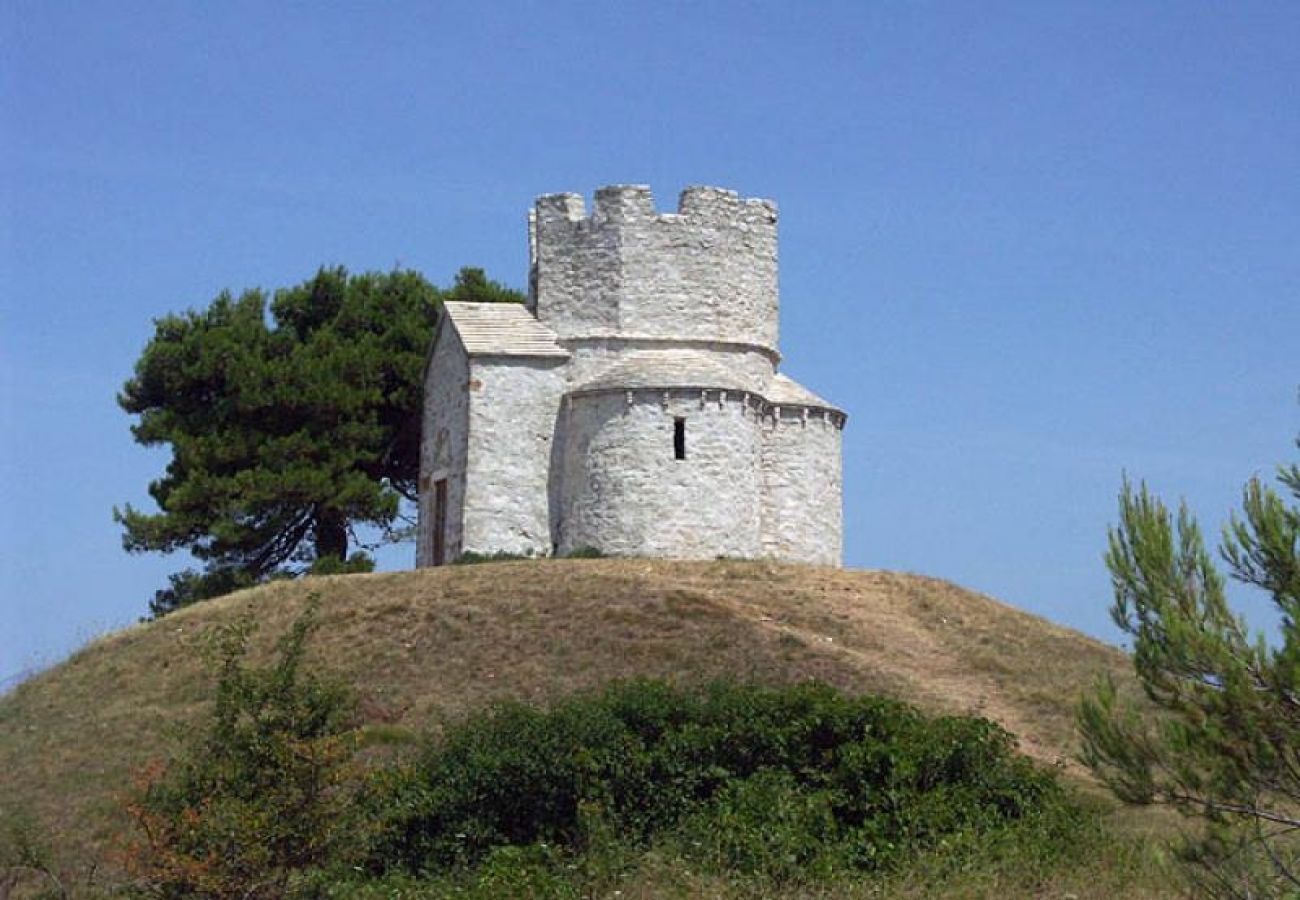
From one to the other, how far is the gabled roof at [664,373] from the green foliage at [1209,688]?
73.8ft

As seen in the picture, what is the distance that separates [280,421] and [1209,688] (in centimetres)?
2968

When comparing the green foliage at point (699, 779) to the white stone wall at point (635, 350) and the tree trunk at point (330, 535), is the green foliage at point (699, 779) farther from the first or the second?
the tree trunk at point (330, 535)

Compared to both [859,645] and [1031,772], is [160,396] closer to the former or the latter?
[859,645]

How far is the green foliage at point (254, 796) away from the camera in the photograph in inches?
623

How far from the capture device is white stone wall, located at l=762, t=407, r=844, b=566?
36.1m

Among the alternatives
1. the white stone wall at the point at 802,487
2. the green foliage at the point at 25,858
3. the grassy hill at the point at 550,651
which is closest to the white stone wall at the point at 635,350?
the white stone wall at the point at 802,487

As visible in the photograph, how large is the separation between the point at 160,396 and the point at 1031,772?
27.4m

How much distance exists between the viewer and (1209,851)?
12.3 meters

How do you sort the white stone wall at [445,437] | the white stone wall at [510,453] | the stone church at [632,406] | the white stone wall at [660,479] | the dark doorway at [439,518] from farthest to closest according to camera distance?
the dark doorway at [439,518] < the white stone wall at [445,437] < the white stone wall at [510,453] < the stone church at [632,406] < the white stone wall at [660,479]

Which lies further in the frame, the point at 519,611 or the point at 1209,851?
the point at 519,611

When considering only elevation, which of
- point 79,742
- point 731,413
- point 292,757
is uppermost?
point 731,413

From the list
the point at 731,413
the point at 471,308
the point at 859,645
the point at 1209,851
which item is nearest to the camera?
the point at 1209,851

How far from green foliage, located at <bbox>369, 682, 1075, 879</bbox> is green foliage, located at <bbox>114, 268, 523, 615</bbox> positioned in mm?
20047

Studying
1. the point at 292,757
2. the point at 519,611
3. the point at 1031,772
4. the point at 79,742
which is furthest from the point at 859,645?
the point at 292,757
